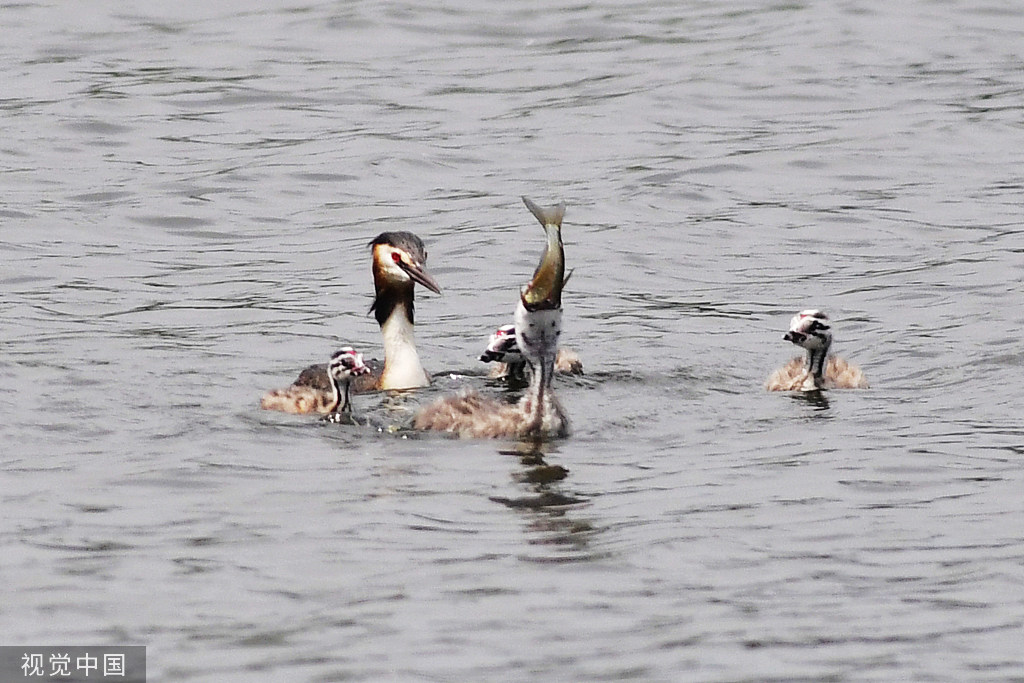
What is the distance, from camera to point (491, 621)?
8.40 meters

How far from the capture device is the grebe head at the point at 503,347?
1375 centimetres

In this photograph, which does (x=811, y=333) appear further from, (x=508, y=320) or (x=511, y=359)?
(x=508, y=320)

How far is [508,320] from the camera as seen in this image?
16.1 meters

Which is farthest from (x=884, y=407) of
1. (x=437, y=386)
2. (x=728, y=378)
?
(x=437, y=386)

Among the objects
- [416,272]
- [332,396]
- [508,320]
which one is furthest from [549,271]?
[508,320]

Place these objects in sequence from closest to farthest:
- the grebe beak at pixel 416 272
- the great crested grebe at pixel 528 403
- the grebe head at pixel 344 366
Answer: the great crested grebe at pixel 528 403 → the grebe head at pixel 344 366 → the grebe beak at pixel 416 272

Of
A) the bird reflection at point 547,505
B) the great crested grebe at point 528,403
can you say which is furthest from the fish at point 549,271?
the bird reflection at point 547,505

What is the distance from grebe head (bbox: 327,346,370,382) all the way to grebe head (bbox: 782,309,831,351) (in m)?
3.19

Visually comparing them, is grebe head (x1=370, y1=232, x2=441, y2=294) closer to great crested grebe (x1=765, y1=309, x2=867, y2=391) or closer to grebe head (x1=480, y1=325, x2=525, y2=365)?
grebe head (x1=480, y1=325, x2=525, y2=365)

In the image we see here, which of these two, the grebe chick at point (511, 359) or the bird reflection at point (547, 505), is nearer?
the bird reflection at point (547, 505)

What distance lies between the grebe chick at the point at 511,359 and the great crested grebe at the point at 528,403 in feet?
3.68

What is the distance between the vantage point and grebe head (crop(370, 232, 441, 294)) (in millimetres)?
13859

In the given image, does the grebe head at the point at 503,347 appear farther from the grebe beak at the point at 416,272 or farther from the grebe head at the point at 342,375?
the grebe head at the point at 342,375

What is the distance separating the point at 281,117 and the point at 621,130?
4.09 meters
